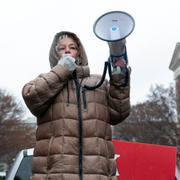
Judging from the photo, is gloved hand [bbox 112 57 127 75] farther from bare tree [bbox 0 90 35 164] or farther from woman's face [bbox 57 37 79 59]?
bare tree [bbox 0 90 35 164]

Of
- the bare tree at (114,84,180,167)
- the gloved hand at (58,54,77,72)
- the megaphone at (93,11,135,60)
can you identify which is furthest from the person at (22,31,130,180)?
the bare tree at (114,84,180,167)

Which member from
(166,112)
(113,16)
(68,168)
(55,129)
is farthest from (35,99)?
(166,112)

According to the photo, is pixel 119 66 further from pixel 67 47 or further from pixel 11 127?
pixel 11 127

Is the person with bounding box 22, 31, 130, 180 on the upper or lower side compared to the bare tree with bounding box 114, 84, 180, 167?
lower

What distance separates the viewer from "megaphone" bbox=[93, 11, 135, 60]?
3326mm

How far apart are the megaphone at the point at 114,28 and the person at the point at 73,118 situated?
22 centimetres

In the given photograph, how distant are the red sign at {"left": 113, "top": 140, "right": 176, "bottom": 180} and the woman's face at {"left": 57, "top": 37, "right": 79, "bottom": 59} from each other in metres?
1.60

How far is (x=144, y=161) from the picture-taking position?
16.5ft

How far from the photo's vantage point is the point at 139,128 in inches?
2207

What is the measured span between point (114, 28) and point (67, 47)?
38 cm

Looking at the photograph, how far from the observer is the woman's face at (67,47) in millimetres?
3585

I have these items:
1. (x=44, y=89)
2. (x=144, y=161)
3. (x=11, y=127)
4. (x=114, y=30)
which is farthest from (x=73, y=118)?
(x=11, y=127)

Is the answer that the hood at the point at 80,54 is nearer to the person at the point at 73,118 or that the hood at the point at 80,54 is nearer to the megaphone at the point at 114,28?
the person at the point at 73,118

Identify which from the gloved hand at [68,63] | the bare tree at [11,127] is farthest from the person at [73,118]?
the bare tree at [11,127]
